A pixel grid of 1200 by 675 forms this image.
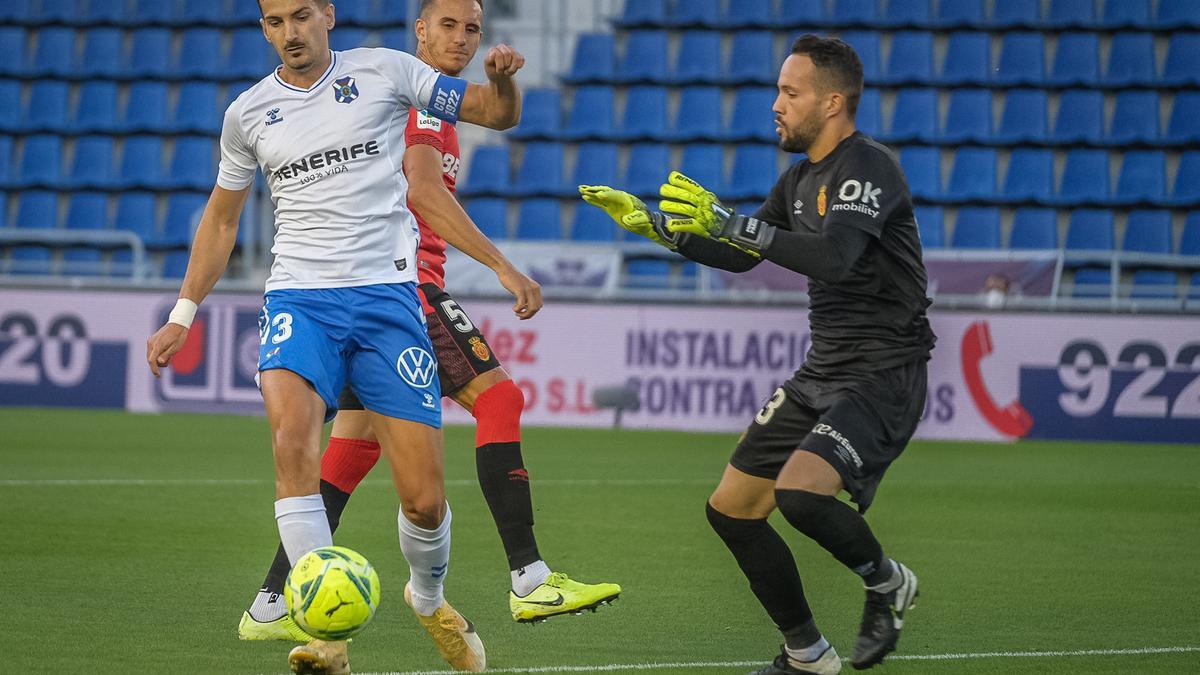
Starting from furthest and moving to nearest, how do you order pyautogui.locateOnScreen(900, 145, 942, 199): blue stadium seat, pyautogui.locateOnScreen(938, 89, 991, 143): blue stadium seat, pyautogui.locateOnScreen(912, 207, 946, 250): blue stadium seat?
1. pyautogui.locateOnScreen(938, 89, 991, 143): blue stadium seat
2. pyautogui.locateOnScreen(900, 145, 942, 199): blue stadium seat
3. pyautogui.locateOnScreen(912, 207, 946, 250): blue stadium seat

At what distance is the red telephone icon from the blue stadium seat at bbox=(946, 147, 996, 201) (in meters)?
4.50

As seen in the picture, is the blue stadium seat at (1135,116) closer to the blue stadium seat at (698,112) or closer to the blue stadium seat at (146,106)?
the blue stadium seat at (698,112)

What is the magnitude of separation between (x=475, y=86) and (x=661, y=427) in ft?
36.9

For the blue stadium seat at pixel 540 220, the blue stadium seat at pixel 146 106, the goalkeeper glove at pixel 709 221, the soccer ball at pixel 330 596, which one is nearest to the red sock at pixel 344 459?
the soccer ball at pixel 330 596

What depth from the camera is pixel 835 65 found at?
18.3 feet

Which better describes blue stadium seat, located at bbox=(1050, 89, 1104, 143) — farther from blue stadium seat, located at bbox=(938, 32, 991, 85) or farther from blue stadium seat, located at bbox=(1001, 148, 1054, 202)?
blue stadium seat, located at bbox=(938, 32, 991, 85)

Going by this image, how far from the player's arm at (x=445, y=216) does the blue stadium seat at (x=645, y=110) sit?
1490 centimetres

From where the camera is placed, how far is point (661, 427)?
16.5m

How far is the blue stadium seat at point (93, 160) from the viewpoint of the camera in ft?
71.6

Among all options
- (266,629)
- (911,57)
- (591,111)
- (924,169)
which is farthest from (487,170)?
(266,629)

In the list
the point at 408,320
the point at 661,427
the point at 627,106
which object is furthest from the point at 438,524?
the point at 627,106

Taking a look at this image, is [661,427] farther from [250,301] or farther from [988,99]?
[988,99]

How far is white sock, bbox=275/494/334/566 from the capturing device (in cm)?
511

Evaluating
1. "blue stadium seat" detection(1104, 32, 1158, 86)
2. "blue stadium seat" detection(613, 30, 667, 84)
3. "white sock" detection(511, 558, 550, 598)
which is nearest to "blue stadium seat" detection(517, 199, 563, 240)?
"blue stadium seat" detection(613, 30, 667, 84)
